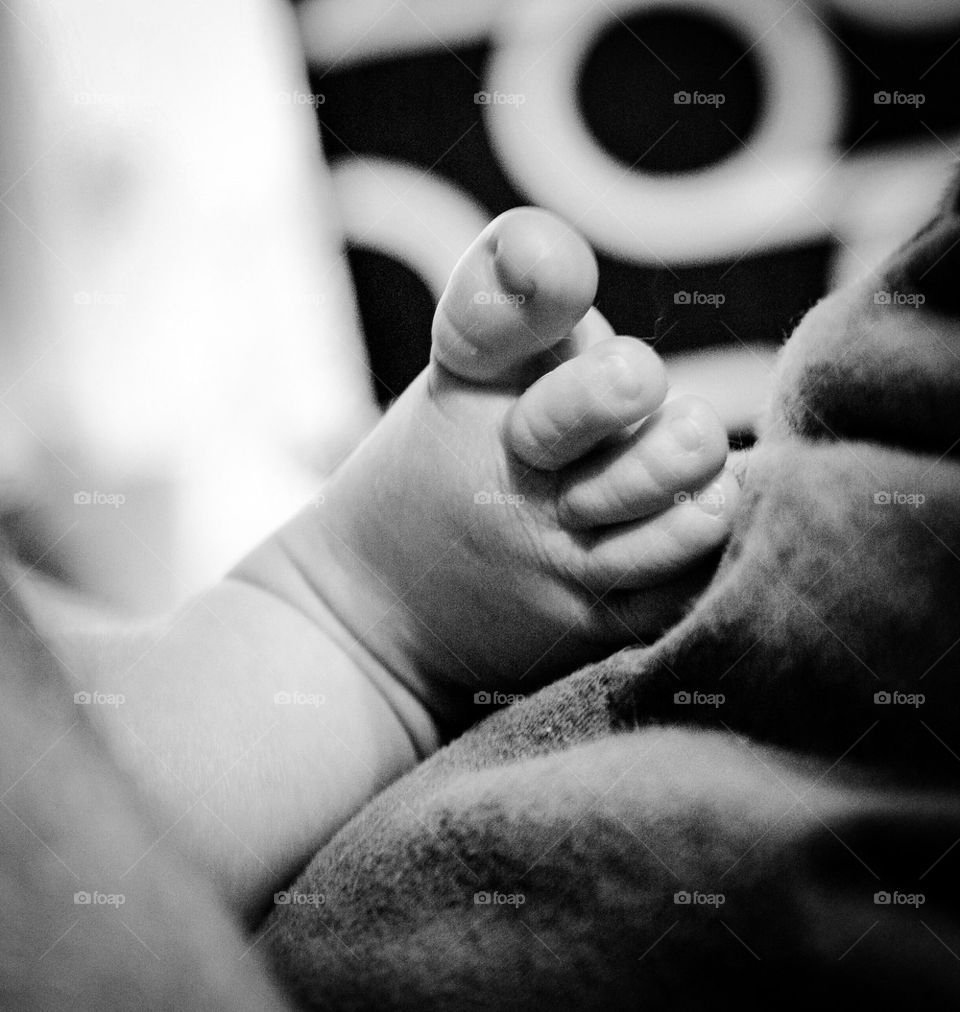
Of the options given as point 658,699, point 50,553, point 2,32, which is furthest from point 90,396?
point 658,699

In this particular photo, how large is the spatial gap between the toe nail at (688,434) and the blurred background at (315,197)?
0.07 metres

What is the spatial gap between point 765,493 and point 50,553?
34 centimetres

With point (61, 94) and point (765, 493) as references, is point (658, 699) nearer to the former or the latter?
point (765, 493)

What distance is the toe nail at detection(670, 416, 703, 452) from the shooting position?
13.1 inches

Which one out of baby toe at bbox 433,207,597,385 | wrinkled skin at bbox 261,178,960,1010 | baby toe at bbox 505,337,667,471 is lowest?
wrinkled skin at bbox 261,178,960,1010

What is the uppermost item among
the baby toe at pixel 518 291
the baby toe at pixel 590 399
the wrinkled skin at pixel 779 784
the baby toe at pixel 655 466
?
the baby toe at pixel 518 291

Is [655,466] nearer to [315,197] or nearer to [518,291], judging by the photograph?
[518,291]

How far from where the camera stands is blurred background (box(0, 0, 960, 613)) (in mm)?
406

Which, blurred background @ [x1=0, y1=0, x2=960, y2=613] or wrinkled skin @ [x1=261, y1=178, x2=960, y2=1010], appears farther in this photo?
blurred background @ [x1=0, y1=0, x2=960, y2=613]

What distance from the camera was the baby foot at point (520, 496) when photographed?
0.33 metres

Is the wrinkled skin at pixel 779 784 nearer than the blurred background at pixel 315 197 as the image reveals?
Yes

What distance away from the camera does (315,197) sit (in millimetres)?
437

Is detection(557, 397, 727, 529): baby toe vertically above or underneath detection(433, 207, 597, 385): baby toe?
underneath

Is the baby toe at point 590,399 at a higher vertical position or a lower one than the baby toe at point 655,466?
higher
